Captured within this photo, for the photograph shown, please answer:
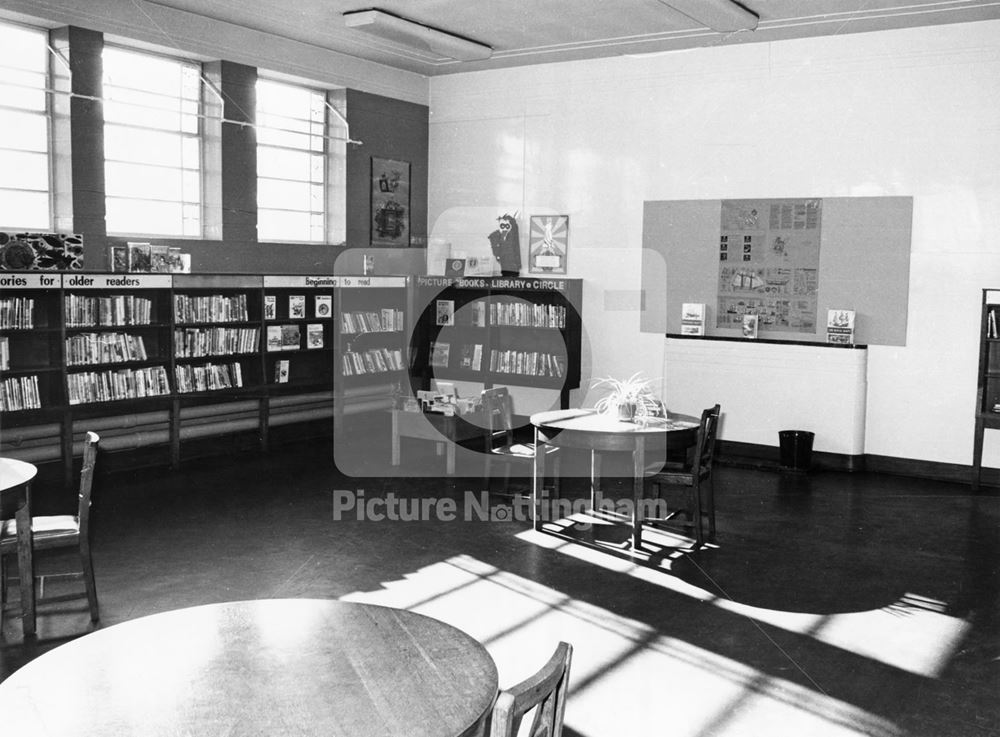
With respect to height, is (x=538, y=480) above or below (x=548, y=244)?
below

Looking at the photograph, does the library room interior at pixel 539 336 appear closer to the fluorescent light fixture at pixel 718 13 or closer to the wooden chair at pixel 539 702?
the fluorescent light fixture at pixel 718 13

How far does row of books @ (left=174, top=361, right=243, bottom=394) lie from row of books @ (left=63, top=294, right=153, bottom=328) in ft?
1.94

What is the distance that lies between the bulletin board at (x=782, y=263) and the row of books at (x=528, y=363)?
1.01 meters

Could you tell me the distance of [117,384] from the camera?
843cm

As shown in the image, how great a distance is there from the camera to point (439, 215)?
11.9 meters

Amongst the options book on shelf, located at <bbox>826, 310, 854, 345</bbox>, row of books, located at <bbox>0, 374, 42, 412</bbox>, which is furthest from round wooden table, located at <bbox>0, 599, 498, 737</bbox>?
book on shelf, located at <bbox>826, 310, 854, 345</bbox>

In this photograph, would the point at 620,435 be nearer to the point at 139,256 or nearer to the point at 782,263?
the point at 782,263

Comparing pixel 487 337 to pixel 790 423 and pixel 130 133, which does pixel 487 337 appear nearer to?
pixel 790 423

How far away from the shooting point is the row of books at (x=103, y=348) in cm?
812

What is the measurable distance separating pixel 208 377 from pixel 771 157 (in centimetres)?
578

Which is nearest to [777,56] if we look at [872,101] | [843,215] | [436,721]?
[872,101]

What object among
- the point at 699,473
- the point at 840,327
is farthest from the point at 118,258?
the point at 840,327

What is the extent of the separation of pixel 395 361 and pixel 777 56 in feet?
16.7

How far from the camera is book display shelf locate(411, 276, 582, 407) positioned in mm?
10523
